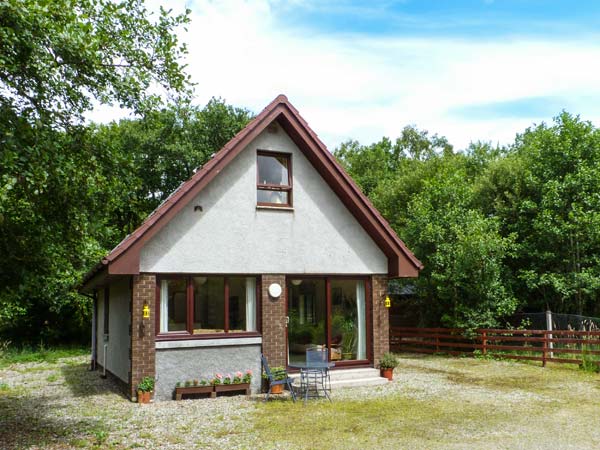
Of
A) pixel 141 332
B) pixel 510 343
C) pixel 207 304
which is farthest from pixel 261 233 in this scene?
pixel 510 343

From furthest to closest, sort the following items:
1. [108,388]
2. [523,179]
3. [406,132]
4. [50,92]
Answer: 1. [406,132]
2. [523,179]
3. [108,388]
4. [50,92]

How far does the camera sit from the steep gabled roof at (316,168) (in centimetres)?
1197

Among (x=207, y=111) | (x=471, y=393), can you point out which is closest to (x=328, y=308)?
(x=471, y=393)

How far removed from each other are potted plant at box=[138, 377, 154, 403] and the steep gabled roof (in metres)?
2.37

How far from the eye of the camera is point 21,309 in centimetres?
2292

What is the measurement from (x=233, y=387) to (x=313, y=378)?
1883mm

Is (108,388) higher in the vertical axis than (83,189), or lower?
lower

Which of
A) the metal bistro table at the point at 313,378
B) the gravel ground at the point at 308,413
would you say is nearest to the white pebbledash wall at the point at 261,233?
the metal bistro table at the point at 313,378

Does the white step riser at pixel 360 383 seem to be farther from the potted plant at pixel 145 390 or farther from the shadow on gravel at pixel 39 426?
the shadow on gravel at pixel 39 426

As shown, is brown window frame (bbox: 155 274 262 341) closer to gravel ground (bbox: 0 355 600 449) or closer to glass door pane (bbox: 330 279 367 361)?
gravel ground (bbox: 0 355 600 449)

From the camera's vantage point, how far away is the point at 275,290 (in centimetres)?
1360

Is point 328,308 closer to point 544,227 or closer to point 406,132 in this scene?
point 544,227

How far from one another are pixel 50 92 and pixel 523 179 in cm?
2139

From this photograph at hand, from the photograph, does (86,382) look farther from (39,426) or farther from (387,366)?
(387,366)
